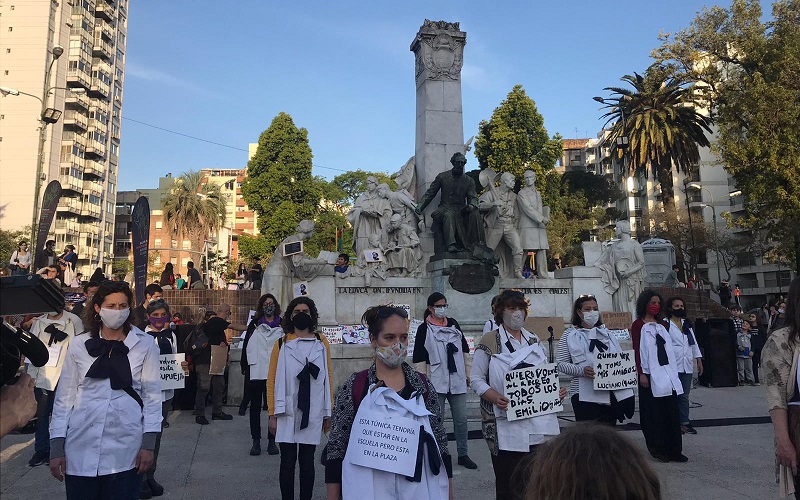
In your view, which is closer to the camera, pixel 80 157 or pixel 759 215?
pixel 759 215

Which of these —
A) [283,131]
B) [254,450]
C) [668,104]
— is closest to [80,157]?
[283,131]

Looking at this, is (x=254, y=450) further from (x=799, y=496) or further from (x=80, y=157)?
(x=80, y=157)

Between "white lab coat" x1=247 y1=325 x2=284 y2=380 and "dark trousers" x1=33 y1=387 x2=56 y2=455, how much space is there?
238 centimetres

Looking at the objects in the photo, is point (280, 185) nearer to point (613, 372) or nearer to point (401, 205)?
point (401, 205)

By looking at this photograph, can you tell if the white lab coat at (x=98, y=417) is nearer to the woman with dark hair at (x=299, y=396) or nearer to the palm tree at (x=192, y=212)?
the woman with dark hair at (x=299, y=396)

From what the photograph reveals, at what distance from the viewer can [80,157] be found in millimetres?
60000

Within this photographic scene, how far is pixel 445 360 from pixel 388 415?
4.18 metres

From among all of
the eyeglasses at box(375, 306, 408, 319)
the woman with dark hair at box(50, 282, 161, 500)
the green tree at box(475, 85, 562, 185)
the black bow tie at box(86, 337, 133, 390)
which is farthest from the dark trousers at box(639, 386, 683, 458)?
the green tree at box(475, 85, 562, 185)

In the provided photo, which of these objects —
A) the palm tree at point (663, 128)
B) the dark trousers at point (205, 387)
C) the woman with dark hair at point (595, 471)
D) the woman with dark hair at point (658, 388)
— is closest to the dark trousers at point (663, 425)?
the woman with dark hair at point (658, 388)

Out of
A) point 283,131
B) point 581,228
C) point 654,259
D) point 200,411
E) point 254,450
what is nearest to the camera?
point 254,450

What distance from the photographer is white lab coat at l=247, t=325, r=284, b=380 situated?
8.41 m

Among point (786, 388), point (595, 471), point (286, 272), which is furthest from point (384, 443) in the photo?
point (286, 272)

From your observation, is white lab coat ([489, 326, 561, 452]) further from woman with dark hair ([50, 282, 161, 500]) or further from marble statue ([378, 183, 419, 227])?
marble statue ([378, 183, 419, 227])

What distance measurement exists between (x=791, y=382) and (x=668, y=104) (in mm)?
39163
